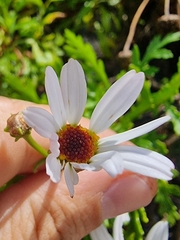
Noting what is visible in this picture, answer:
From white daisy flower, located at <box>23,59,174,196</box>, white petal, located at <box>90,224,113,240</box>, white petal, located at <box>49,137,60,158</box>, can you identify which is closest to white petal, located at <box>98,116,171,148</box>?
white daisy flower, located at <box>23,59,174,196</box>

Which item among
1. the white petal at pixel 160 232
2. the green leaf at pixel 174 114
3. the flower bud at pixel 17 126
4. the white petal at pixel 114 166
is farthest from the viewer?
the green leaf at pixel 174 114

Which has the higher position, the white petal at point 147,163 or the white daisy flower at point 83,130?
the white daisy flower at point 83,130

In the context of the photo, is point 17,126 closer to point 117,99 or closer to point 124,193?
point 117,99

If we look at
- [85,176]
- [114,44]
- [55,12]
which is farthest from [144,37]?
[85,176]

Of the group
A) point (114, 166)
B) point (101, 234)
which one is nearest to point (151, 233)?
point (101, 234)

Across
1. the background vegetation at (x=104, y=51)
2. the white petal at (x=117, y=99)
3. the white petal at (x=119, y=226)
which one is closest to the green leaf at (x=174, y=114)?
the background vegetation at (x=104, y=51)

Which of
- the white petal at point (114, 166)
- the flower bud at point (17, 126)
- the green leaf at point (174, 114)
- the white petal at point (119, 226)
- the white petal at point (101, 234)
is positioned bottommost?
the white petal at point (119, 226)

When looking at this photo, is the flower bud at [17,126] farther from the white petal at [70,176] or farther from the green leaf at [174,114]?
the green leaf at [174,114]

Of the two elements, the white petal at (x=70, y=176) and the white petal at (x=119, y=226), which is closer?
the white petal at (x=70, y=176)
